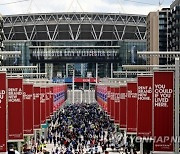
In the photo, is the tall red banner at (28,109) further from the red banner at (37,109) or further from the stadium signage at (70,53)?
the stadium signage at (70,53)

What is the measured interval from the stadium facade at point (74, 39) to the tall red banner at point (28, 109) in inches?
4095

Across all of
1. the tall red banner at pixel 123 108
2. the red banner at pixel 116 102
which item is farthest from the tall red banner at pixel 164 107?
the red banner at pixel 116 102

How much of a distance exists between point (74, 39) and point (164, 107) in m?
122

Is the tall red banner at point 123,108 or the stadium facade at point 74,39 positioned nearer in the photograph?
the tall red banner at point 123,108

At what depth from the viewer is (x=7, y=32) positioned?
141 metres

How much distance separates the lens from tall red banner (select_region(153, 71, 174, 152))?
62.1 feet

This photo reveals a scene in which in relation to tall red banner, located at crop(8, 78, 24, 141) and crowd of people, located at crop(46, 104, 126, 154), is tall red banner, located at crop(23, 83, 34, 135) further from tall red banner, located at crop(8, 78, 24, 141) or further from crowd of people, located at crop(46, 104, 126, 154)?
crowd of people, located at crop(46, 104, 126, 154)

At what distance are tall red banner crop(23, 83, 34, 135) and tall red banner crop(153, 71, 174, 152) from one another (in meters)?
9.93

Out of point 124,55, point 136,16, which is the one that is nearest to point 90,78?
point 124,55

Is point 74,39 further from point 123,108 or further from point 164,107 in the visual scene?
point 164,107

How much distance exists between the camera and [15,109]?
2317 cm

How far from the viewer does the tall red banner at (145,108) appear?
2398 cm

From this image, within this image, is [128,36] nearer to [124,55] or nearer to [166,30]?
[124,55]

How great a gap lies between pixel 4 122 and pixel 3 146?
83 cm
